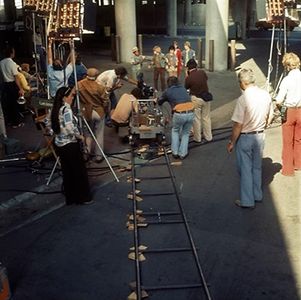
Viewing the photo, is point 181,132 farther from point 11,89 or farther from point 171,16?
point 171,16

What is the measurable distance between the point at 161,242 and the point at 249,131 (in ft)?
7.25

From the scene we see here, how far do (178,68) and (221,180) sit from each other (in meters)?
9.15

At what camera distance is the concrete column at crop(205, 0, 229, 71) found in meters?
20.8

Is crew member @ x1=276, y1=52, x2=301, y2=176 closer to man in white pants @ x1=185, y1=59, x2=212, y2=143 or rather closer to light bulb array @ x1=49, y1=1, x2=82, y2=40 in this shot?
man in white pants @ x1=185, y1=59, x2=212, y2=143

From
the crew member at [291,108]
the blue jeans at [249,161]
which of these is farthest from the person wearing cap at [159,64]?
the blue jeans at [249,161]

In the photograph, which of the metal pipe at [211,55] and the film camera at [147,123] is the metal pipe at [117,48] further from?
the film camera at [147,123]

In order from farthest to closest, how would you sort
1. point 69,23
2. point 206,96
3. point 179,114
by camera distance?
1. point 206,96
2. point 179,114
3. point 69,23

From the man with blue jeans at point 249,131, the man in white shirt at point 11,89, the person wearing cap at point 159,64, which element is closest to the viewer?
the man with blue jeans at point 249,131

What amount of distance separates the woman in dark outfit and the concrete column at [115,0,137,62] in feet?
53.7

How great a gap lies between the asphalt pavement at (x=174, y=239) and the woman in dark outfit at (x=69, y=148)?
0.81ft

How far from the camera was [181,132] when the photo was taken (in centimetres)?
1001

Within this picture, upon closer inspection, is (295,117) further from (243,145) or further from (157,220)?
(157,220)

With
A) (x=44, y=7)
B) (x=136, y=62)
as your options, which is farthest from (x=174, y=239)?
(x=136, y=62)

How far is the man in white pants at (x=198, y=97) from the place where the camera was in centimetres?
1055
